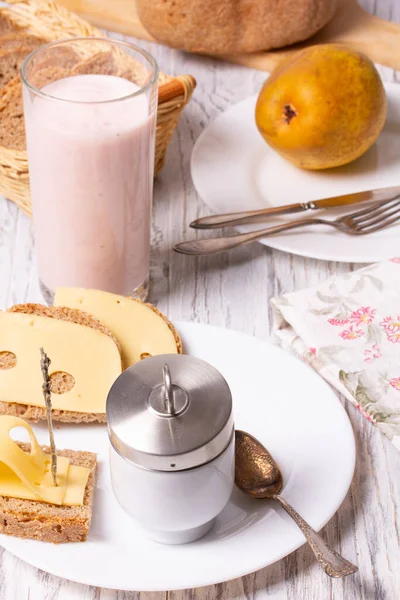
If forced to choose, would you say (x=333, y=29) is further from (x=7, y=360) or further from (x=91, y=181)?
(x=7, y=360)

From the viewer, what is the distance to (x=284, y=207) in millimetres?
1376

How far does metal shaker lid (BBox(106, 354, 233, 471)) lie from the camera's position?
80 cm

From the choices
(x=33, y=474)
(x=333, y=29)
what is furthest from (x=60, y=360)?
(x=333, y=29)

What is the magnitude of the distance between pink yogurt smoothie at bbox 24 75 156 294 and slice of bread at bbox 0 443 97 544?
41 centimetres

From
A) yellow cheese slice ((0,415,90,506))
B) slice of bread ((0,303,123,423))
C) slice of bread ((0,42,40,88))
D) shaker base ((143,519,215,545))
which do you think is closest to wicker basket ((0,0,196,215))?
slice of bread ((0,42,40,88))

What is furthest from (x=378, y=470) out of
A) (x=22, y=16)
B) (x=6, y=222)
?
(x=22, y=16)

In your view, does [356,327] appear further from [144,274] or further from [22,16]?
[22,16]

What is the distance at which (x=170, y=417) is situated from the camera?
81 centimetres

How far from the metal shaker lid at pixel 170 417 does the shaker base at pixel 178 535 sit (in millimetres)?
105

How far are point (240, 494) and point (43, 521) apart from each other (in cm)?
22

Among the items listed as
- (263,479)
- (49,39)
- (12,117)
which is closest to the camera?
(263,479)

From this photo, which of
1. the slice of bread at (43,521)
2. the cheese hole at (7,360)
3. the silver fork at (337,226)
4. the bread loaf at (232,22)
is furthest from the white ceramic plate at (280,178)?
the slice of bread at (43,521)

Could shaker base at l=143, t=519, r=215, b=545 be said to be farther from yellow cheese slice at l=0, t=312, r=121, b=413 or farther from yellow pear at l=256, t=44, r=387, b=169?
yellow pear at l=256, t=44, r=387, b=169

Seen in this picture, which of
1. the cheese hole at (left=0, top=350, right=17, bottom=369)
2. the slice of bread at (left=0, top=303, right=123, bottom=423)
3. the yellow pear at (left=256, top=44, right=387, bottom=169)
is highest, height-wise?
the yellow pear at (left=256, top=44, right=387, bottom=169)
